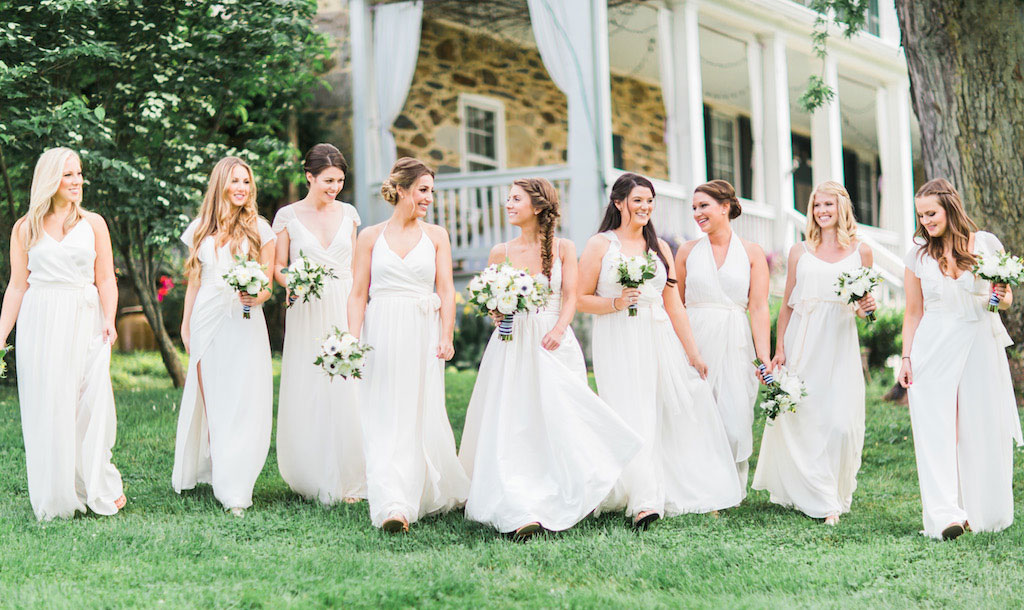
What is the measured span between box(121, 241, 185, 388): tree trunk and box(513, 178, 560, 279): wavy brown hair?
551 centimetres

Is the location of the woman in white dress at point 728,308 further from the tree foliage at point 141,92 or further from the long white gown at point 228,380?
the tree foliage at point 141,92

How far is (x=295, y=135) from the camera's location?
13.0 metres

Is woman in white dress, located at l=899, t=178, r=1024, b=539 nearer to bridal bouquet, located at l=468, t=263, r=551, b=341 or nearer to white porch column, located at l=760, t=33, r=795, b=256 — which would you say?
bridal bouquet, located at l=468, t=263, r=551, b=341

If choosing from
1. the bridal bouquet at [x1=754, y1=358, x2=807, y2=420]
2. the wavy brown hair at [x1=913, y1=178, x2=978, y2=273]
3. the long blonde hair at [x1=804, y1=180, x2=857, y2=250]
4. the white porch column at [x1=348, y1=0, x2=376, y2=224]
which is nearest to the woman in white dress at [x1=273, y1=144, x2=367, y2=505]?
the bridal bouquet at [x1=754, y1=358, x2=807, y2=420]

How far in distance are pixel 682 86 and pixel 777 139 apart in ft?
6.31

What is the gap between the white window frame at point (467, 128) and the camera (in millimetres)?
14338

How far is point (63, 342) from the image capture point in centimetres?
544

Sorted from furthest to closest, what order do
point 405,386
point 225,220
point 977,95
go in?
point 977,95, point 225,220, point 405,386

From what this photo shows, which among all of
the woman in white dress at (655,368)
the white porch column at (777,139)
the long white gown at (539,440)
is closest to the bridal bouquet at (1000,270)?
the woman in white dress at (655,368)

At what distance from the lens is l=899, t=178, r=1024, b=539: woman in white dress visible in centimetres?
517

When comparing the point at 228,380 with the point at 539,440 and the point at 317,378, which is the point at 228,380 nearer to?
the point at 317,378

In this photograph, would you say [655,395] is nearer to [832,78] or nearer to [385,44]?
[385,44]

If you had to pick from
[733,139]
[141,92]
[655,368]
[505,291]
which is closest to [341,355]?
[505,291]

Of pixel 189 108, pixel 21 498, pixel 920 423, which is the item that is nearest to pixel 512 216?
pixel 920 423
